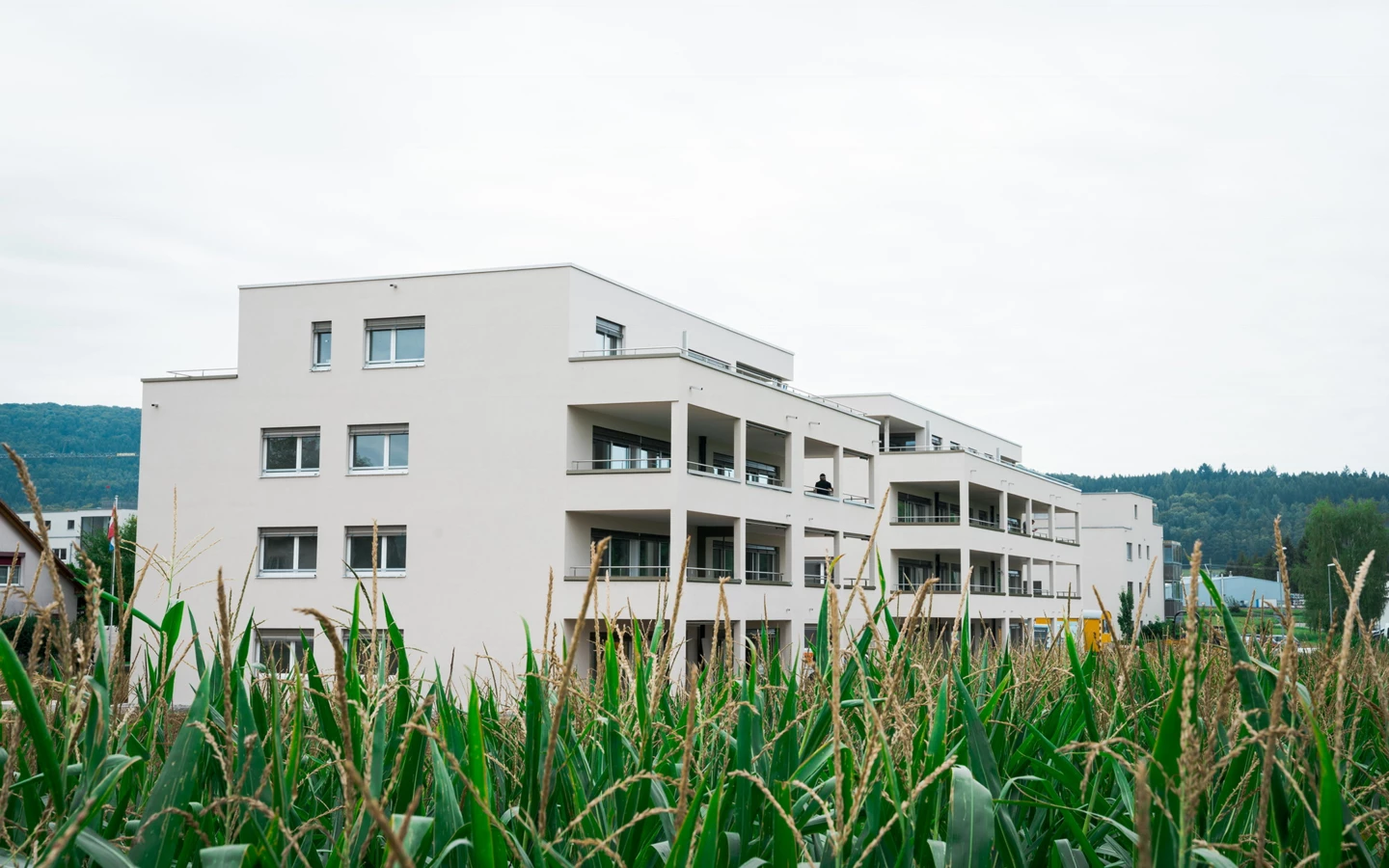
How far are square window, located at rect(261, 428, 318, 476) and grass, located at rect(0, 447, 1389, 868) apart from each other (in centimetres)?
3282

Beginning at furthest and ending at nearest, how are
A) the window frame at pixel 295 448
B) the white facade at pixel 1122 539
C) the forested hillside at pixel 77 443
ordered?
1. the forested hillside at pixel 77 443
2. the white facade at pixel 1122 539
3. the window frame at pixel 295 448

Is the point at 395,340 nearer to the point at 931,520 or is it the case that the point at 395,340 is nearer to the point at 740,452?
the point at 740,452

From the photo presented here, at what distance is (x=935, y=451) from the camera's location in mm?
51062

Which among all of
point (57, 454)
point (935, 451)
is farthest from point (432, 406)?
point (57, 454)

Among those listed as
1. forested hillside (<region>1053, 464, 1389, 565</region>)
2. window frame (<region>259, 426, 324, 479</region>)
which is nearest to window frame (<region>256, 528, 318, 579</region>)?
window frame (<region>259, 426, 324, 479</region>)

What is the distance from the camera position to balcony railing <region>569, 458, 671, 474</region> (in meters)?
32.1

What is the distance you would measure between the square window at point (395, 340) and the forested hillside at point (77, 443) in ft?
328

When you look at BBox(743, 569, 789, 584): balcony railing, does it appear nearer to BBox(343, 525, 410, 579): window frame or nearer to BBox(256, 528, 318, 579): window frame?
BBox(343, 525, 410, 579): window frame

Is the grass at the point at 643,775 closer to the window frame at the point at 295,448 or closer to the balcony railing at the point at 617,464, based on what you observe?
the balcony railing at the point at 617,464

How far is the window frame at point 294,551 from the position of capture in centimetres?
3388

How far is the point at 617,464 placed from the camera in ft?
109

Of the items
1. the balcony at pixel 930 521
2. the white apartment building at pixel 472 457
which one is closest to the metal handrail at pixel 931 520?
the balcony at pixel 930 521

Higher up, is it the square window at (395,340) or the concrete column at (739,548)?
the square window at (395,340)

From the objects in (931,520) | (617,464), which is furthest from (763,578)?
(931,520)
